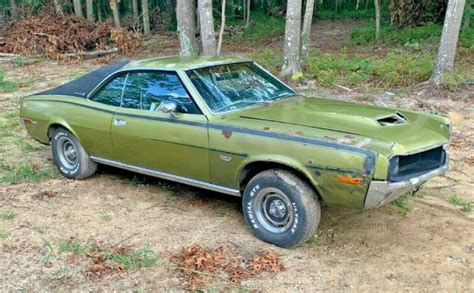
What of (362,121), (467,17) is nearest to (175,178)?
(362,121)

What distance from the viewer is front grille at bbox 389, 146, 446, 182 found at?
12.6ft

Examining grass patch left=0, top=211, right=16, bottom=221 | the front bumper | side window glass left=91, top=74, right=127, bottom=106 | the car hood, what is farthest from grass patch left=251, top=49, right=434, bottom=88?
grass patch left=0, top=211, right=16, bottom=221

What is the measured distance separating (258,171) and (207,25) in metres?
7.56

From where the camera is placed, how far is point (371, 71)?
11945 mm

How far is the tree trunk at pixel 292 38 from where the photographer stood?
11.2 m

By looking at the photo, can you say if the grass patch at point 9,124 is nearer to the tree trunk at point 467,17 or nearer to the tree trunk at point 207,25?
the tree trunk at point 207,25

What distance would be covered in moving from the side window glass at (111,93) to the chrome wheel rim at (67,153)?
2.41 ft

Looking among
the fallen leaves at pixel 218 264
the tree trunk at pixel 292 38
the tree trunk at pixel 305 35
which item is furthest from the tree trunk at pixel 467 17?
the fallen leaves at pixel 218 264

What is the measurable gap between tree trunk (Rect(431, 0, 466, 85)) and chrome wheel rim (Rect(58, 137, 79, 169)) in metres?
7.49

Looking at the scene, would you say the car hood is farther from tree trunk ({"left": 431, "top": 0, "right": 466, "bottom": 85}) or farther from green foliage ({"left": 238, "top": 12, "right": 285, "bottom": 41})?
green foliage ({"left": 238, "top": 12, "right": 285, "bottom": 41})

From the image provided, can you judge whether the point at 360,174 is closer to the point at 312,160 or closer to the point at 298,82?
the point at 312,160

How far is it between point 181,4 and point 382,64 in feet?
17.9

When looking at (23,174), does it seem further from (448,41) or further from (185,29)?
(185,29)

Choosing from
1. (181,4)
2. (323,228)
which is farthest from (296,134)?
(181,4)
